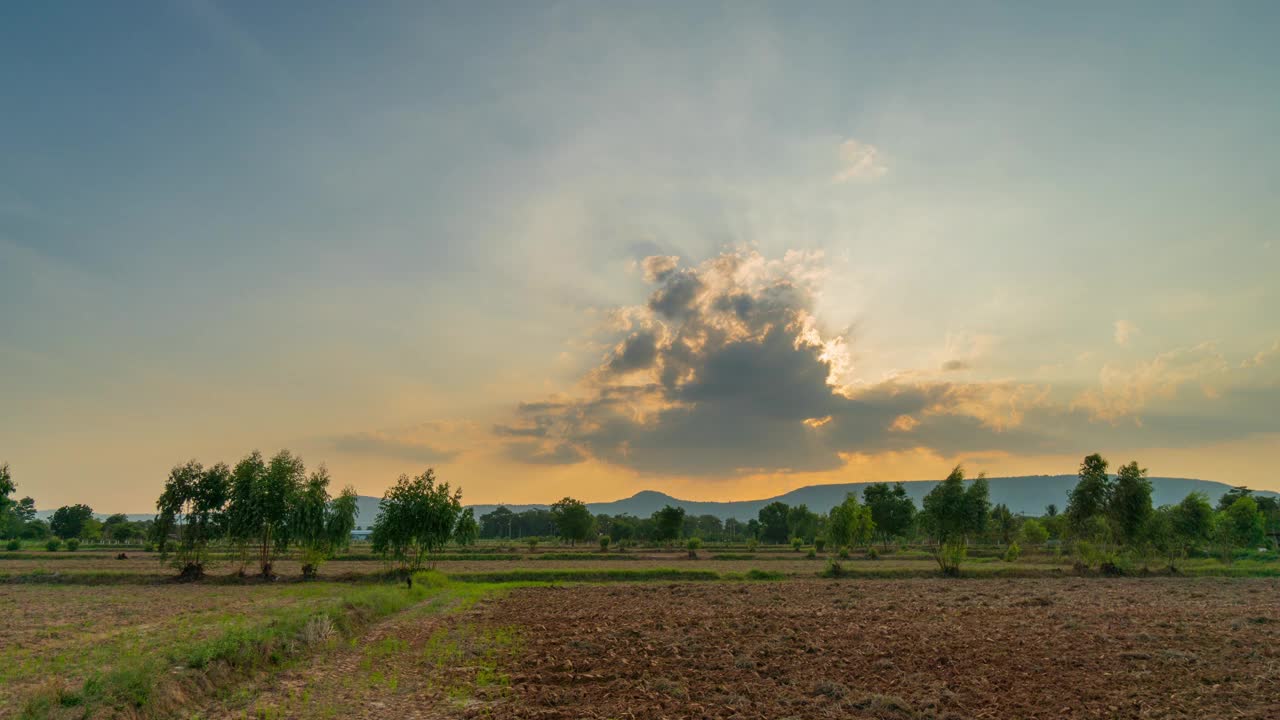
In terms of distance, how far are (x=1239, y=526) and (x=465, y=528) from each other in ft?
300

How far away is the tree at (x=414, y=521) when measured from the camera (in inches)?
2189

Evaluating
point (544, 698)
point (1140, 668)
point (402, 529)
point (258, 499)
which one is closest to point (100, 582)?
point (258, 499)

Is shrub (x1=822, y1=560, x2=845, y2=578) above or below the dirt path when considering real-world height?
below

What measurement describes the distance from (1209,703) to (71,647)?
3320 cm

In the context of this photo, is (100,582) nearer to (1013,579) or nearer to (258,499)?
(258,499)

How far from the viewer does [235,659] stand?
1819 cm

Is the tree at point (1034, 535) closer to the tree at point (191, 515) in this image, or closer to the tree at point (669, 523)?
the tree at point (669, 523)

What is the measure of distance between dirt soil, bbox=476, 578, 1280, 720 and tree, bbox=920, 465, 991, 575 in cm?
1979

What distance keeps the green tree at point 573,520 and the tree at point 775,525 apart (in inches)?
2309

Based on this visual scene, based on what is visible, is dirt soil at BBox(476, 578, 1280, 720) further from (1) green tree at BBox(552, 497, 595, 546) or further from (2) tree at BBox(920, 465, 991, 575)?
(1) green tree at BBox(552, 497, 595, 546)

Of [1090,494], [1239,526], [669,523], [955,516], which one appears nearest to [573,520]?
[669,523]

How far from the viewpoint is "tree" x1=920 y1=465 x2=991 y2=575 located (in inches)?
2232

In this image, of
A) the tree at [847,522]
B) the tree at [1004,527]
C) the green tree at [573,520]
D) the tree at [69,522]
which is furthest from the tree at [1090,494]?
the tree at [69,522]

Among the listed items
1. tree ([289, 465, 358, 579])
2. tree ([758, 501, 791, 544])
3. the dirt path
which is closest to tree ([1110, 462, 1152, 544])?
the dirt path
